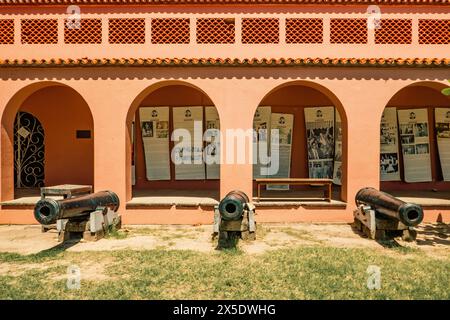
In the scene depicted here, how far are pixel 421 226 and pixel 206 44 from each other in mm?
7013

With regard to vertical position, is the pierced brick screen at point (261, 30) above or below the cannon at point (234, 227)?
above

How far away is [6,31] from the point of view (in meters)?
9.85

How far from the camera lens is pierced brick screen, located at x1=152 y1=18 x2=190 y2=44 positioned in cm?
971

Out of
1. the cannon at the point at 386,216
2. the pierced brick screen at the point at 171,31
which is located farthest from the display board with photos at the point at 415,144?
the pierced brick screen at the point at 171,31

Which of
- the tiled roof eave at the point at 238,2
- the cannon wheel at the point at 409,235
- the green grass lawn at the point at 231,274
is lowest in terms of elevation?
the green grass lawn at the point at 231,274

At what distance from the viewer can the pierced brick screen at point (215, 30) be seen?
31.9ft

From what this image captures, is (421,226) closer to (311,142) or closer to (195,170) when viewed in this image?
(311,142)

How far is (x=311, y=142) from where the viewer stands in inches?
447

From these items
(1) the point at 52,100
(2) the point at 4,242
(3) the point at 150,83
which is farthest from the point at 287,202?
(1) the point at 52,100

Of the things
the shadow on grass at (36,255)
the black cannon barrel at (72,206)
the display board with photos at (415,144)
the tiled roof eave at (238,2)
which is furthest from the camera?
the display board with photos at (415,144)

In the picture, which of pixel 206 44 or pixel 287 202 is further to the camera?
pixel 206 44

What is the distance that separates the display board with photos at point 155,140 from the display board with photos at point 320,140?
4473mm

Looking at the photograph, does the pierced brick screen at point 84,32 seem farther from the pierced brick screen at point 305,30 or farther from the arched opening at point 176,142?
the pierced brick screen at point 305,30

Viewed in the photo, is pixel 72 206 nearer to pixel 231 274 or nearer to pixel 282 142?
pixel 231 274
